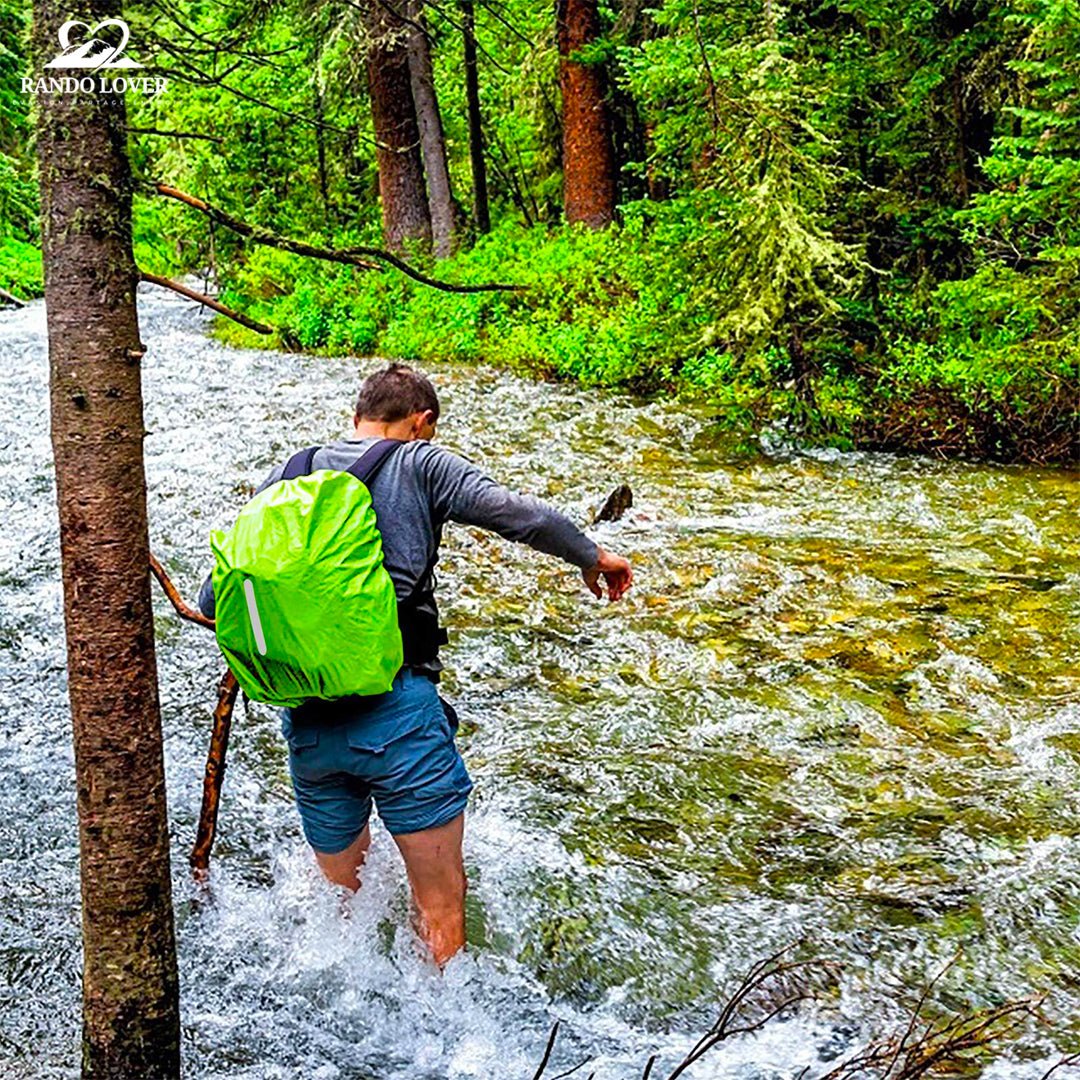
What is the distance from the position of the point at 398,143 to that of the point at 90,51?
788 inches

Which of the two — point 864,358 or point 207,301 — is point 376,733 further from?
point 864,358

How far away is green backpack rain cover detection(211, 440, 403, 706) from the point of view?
3857 mm

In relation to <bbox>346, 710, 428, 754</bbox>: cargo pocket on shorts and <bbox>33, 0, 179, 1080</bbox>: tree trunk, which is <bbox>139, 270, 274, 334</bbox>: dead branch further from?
<bbox>346, 710, 428, 754</bbox>: cargo pocket on shorts

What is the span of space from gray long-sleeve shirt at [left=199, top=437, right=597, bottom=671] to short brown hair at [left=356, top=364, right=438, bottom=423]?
0.57ft

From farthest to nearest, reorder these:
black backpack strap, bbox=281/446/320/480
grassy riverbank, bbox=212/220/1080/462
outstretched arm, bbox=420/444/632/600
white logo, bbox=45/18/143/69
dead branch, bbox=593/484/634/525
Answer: grassy riverbank, bbox=212/220/1080/462 < dead branch, bbox=593/484/634/525 < black backpack strap, bbox=281/446/320/480 < outstretched arm, bbox=420/444/632/600 < white logo, bbox=45/18/143/69

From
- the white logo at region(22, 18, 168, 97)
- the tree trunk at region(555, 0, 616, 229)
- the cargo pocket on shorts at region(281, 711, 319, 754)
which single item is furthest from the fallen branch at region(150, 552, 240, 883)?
the tree trunk at region(555, 0, 616, 229)

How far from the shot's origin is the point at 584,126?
19422 millimetres

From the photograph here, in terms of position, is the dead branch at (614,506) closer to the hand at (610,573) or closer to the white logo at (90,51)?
the hand at (610,573)

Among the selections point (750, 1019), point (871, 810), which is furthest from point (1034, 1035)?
point (871, 810)

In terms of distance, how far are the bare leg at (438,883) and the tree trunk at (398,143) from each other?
18.3 m

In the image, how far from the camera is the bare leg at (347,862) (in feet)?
15.3

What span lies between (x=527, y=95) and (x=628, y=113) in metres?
1.86

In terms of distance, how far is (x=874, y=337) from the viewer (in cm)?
1255

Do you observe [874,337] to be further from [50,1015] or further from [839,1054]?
[50,1015]
